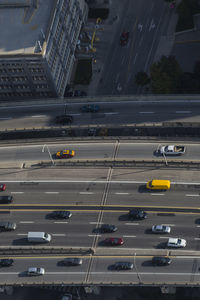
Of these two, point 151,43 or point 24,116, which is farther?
point 151,43

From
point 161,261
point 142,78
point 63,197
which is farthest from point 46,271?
point 142,78

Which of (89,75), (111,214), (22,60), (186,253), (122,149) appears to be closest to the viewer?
(186,253)

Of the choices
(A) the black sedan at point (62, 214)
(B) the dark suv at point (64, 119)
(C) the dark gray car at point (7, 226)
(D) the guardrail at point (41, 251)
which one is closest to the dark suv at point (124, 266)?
(D) the guardrail at point (41, 251)

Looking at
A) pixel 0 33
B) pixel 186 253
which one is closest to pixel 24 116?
pixel 0 33

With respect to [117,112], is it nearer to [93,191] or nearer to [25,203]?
[93,191]

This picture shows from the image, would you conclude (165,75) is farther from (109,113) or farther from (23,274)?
(23,274)

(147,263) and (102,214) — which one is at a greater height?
(102,214)

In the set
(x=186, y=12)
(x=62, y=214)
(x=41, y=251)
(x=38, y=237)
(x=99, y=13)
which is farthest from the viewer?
(x=99, y=13)
